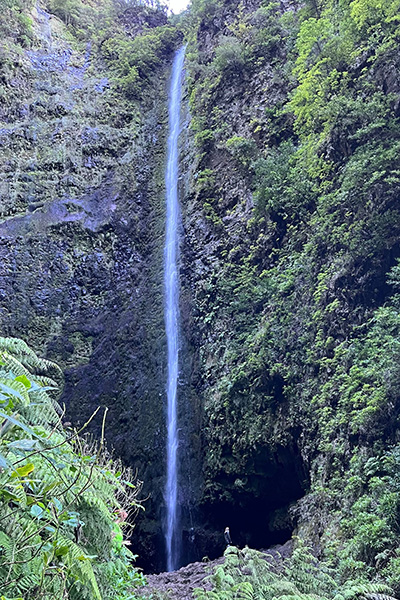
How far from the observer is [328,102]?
29.0 feet

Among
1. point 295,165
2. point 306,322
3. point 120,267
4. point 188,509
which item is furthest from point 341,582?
point 120,267

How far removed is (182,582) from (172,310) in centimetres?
649

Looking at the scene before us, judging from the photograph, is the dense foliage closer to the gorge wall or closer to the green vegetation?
the gorge wall

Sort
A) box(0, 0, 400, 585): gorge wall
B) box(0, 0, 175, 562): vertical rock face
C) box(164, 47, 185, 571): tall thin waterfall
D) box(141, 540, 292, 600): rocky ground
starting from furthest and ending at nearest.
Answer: box(0, 0, 175, 562): vertical rock face → box(164, 47, 185, 571): tall thin waterfall → box(0, 0, 400, 585): gorge wall → box(141, 540, 292, 600): rocky ground

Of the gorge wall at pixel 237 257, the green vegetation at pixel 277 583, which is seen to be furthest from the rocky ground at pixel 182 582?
the gorge wall at pixel 237 257

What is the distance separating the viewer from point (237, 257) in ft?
32.6

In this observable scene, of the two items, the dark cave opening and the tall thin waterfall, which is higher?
the tall thin waterfall

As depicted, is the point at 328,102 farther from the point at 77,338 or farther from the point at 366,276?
the point at 77,338

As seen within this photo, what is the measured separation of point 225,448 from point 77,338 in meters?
4.71

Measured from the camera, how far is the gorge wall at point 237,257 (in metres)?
6.21

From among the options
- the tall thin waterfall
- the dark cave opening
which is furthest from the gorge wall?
the tall thin waterfall

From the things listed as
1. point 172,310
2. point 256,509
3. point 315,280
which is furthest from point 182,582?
point 172,310

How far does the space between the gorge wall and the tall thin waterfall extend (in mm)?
244

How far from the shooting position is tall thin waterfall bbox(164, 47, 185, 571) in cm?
840
